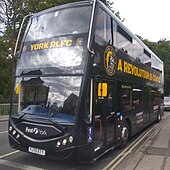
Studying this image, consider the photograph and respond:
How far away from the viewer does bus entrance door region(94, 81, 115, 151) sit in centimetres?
639

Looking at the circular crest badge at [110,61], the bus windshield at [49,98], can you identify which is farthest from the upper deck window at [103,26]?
the bus windshield at [49,98]

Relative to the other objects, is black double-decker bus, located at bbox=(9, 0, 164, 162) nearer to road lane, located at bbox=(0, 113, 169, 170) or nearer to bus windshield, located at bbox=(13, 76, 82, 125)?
bus windshield, located at bbox=(13, 76, 82, 125)

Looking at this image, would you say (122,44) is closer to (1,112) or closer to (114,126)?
(114,126)

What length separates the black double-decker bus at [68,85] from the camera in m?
5.78

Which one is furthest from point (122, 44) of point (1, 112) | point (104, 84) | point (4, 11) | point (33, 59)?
point (4, 11)

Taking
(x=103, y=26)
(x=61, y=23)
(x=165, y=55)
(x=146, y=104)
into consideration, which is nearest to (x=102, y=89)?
(x=103, y=26)

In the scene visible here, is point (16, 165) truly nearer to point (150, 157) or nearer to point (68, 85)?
point (68, 85)

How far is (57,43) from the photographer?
6426 mm

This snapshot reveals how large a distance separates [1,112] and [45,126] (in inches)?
603

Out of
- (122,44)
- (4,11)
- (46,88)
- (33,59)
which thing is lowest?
(46,88)

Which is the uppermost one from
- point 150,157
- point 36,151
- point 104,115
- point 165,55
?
point 165,55

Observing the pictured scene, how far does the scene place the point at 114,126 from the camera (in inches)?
302

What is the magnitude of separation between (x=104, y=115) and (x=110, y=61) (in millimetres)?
1534

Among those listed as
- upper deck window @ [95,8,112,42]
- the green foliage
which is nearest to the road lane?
upper deck window @ [95,8,112,42]
